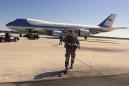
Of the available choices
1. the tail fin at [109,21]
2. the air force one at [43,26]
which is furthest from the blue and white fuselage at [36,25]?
the tail fin at [109,21]

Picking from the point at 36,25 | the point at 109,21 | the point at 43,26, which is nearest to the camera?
the point at 36,25

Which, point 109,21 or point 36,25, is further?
point 109,21

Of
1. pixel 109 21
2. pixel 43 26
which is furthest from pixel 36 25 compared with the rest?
pixel 109 21

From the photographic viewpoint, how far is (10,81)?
8.03 m

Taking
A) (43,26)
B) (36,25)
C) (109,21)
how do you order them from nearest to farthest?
(36,25), (43,26), (109,21)

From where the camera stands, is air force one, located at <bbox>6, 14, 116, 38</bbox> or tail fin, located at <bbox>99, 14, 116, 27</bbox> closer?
air force one, located at <bbox>6, 14, 116, 38</bbox>

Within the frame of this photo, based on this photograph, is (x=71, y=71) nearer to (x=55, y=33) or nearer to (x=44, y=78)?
(x=44, y=78)

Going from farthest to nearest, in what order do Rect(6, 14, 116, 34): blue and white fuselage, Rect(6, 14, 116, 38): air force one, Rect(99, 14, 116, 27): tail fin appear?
Rect(99, 14, 116, 27): tail fin
Rect(6, 14, 116, 34): blue and white fuselage
Rect(6, 14, 116, 38): air force one

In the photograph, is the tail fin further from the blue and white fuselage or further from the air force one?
the air force one

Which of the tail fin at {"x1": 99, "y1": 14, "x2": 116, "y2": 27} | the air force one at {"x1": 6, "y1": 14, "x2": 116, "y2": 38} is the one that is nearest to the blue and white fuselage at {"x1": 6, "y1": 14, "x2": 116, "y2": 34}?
the air force one at {"x1": 6, "y1": 14, "x2": 116, "y2": 38}

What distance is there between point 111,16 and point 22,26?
2623cm

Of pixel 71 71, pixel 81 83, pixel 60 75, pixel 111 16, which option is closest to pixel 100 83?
pixel 81 83

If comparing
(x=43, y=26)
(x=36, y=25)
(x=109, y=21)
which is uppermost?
(x=109, y=21)

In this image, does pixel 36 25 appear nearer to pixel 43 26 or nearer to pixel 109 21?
pixel 43 26
